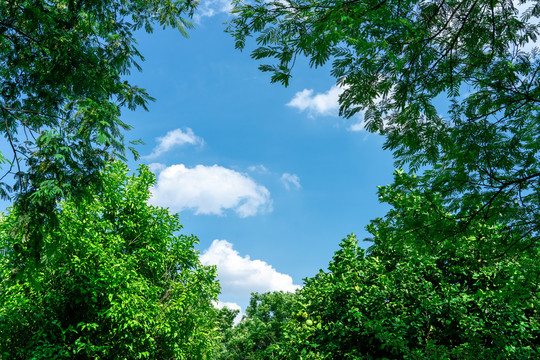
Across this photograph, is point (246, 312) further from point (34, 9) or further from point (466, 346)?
point (34, 9)

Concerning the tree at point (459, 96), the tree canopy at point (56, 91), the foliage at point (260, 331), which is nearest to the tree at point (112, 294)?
the tree canopy at point (56, 91)

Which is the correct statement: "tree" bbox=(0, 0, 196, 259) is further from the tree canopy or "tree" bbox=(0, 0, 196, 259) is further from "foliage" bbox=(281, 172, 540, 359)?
"foliage" bbox=(281, 172, 540, 359)

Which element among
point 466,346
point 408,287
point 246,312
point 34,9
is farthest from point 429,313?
point 246,312

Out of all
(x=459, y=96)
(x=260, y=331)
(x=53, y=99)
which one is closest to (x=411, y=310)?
(x=459, y=96)

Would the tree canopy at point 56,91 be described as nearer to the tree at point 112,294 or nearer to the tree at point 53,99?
the tree at point 53,99

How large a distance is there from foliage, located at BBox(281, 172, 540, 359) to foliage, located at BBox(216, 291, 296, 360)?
63.0 feet

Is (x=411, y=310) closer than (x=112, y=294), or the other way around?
(x=411, y=310)

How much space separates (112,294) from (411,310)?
9812 mm

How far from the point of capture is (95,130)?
21.1 feet

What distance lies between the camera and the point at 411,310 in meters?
11.3

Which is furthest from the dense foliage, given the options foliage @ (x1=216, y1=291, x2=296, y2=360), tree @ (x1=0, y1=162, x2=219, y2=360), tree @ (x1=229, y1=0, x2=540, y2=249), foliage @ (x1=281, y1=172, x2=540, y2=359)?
foliage @ (x1=216, y1=291, x2=296, y2=360)

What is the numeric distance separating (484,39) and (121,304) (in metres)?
11.9

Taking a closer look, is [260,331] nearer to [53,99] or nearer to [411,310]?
[411,310]

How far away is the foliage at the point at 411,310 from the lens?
31.4 feet
